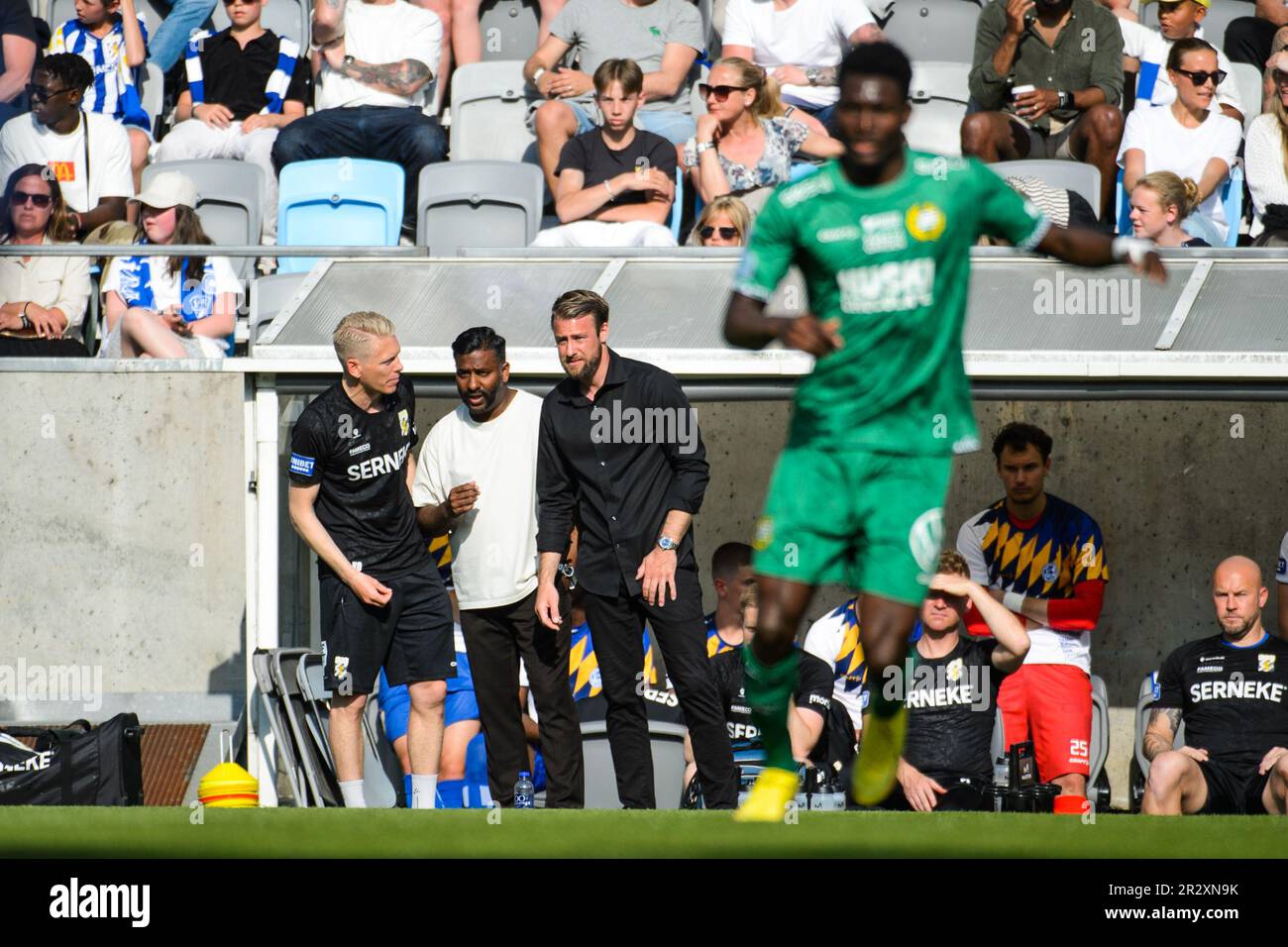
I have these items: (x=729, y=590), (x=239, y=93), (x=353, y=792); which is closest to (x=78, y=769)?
(x=353, y=792)

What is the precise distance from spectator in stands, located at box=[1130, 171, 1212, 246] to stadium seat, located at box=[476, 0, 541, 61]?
4.72 metres

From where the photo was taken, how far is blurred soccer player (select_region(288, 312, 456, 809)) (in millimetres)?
7922

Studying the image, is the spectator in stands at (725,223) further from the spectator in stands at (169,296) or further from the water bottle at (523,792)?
the water bottle at (523,792)

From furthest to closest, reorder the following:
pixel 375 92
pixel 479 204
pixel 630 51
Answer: pixel 375 92
pixel 630 51
pixel 479 204

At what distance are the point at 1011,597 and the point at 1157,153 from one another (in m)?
3.19

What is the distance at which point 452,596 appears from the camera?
922 centimetres

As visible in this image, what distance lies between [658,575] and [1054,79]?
16.3 feet

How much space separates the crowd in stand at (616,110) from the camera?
10180mm

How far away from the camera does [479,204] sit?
10.8 metres

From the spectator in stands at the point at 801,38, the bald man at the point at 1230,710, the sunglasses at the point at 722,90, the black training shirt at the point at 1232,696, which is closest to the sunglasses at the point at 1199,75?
the spectator in stands at the point at 801,38

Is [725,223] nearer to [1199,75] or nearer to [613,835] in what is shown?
[1199,75]

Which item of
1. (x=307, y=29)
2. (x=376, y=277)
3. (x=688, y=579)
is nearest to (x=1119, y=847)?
(x=688, y=579)
